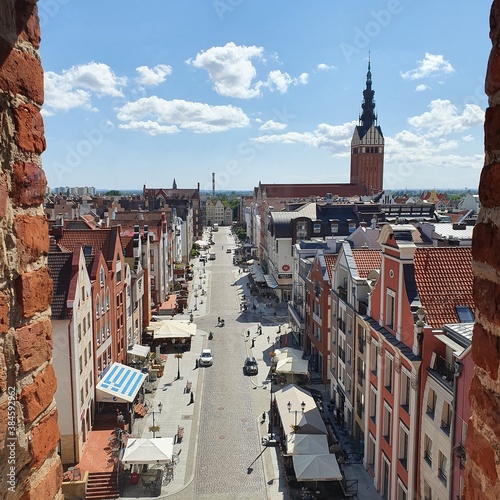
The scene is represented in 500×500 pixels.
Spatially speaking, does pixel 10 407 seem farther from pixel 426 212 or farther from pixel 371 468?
pixel 426 212

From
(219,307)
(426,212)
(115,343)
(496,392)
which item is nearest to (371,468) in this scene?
(115,343)

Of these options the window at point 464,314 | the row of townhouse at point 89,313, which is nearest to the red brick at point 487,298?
the window at point 464,314

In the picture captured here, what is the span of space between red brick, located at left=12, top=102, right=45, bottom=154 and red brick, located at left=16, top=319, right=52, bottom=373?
4.16 feet

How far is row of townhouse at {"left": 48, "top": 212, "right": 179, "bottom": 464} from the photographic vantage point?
2673cm

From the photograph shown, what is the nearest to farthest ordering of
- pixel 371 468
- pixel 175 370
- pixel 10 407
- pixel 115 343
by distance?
pixel 10 407 → pixel 371 468 → pixel 115 343 → pixel 175 370

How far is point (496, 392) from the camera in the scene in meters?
3.34

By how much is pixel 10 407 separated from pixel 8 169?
5.25 ft

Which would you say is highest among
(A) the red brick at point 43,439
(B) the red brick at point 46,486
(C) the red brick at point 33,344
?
(C) the red brick at point 33,344

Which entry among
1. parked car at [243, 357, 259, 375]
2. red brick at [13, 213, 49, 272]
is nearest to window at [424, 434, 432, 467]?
red brick at [13, 213, 49, 272]

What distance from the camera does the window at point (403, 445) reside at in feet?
70.9

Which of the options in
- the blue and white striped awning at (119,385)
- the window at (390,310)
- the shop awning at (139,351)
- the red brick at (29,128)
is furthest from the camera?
the shop awning at (139,351)

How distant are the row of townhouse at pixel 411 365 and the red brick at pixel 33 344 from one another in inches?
609

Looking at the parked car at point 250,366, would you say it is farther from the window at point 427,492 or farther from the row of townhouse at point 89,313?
the window at point 427,492

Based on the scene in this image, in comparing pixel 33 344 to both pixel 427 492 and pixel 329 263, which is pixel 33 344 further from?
pixel 329 263
